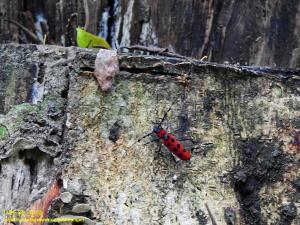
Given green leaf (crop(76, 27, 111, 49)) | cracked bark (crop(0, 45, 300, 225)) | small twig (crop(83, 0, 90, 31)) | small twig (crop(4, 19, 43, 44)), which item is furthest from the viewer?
small twig (crop(4, 19, 43, 44))

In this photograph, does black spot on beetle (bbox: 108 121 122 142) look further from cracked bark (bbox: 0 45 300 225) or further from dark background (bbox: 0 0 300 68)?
dark background (bbox: 0 0 300 68)

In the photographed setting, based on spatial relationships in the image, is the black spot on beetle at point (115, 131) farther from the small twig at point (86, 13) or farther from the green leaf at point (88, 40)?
the small twig at point (86, 13)

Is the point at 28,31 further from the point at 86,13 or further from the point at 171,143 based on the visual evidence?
the point at 171,143

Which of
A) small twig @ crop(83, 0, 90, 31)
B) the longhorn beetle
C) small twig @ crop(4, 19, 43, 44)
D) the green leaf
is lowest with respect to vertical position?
the longhorn beetle

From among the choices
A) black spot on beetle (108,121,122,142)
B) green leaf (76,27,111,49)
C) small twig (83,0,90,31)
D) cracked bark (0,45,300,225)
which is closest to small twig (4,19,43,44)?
small twig (83,0,90,31)

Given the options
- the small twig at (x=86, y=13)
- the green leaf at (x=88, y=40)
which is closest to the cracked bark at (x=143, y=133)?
the green leaf at (x=88, y=40)

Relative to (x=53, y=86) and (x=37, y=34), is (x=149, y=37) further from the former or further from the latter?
(x=53, y=86)

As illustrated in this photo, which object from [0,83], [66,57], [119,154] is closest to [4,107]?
[0,83]

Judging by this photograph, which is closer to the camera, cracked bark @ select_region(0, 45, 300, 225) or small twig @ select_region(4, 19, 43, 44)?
cracked bark @ select_region(0, 45, 300, 225)
